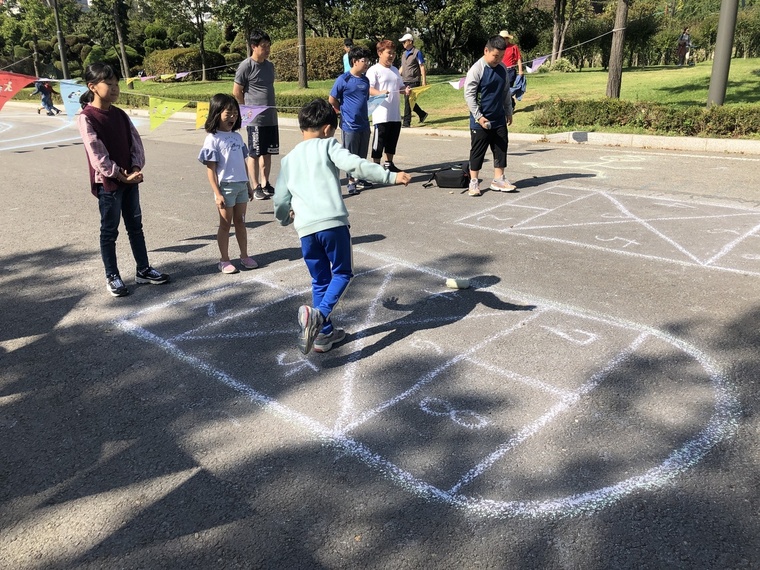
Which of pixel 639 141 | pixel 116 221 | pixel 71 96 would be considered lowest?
pixel 116 221

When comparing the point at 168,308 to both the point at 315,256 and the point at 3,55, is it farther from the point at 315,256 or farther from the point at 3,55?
the point at 3,55

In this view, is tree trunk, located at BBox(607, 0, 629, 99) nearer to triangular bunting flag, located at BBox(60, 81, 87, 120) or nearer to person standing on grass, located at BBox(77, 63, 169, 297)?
→ triangular bunting flag, located at BBox(60, 81, 87, 120)

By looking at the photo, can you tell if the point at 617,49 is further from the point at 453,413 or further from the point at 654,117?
the point at 453,413

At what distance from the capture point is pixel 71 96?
7.50 metres

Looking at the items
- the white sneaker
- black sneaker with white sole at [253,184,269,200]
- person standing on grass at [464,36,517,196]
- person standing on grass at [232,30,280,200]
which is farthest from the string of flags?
the white sneaker

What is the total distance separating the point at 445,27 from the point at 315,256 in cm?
2766

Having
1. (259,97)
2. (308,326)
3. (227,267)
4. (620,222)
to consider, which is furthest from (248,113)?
(308,326)

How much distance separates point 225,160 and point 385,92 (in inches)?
163

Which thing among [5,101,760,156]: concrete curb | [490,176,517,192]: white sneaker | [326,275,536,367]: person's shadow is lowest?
[326,275,536,367]: person's shadow

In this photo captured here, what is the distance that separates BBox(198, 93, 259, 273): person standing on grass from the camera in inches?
194

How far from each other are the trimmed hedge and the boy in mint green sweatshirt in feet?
32.3

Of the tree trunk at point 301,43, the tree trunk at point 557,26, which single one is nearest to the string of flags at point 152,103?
the tree trunk at point 301,43

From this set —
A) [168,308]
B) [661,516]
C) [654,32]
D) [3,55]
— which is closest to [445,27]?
[654,32]

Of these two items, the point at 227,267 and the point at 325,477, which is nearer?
the point at 325,477
